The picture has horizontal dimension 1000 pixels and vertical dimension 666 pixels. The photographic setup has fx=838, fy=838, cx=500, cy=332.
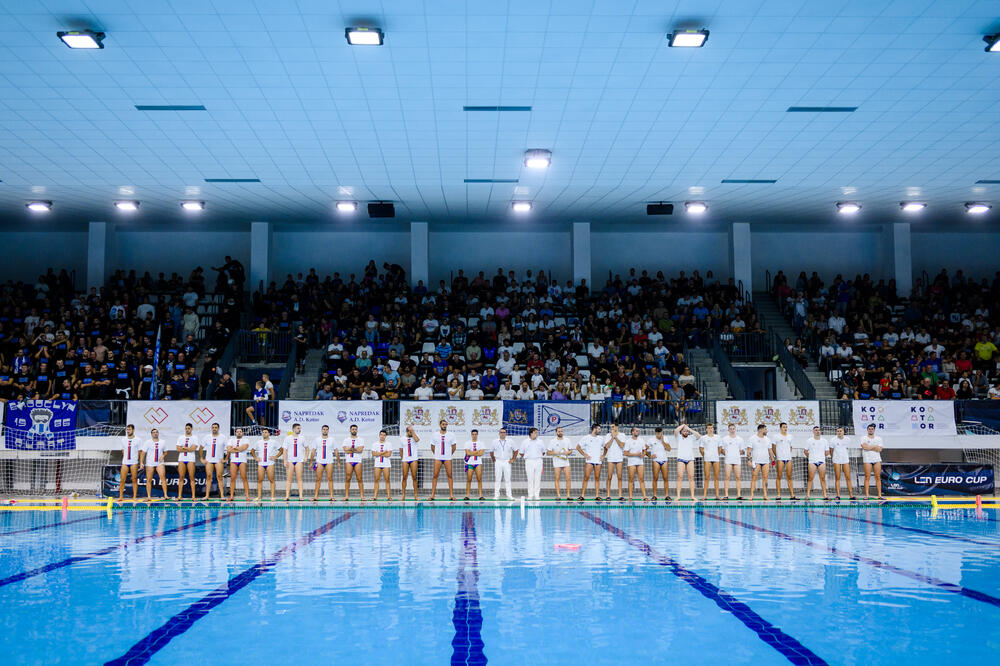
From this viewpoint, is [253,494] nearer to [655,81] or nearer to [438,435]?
[438,435]

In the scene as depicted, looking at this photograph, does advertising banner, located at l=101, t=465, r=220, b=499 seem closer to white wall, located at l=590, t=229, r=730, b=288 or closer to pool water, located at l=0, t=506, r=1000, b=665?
pool water, located at l=0, t=506, r=1000, b=665

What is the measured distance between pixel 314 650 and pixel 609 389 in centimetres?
1427

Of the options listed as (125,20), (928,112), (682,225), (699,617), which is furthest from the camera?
(682,225)

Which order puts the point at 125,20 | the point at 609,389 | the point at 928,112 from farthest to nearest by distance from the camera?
the point at 609,389
the point at 928,112
the point at 125,20

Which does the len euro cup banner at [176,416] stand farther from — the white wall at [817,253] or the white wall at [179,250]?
the white wall at [817,253]

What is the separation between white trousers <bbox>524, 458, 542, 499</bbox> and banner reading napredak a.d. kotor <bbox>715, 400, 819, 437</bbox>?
4.13 m

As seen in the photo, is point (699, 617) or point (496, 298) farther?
point (496, 298)

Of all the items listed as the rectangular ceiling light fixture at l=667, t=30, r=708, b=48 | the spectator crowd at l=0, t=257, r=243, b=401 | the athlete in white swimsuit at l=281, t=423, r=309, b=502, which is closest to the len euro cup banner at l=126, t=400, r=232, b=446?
the spectator crowd at l=0, t=257, r=243, b=401

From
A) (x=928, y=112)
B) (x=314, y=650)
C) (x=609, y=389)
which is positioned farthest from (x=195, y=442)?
(x=928, y=112)

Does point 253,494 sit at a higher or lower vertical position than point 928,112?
lower

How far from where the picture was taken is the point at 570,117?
14.7 m

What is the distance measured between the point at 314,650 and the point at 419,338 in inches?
685

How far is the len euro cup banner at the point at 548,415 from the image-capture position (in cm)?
1750

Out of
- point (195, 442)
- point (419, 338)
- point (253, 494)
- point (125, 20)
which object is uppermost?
point (125, 20)
